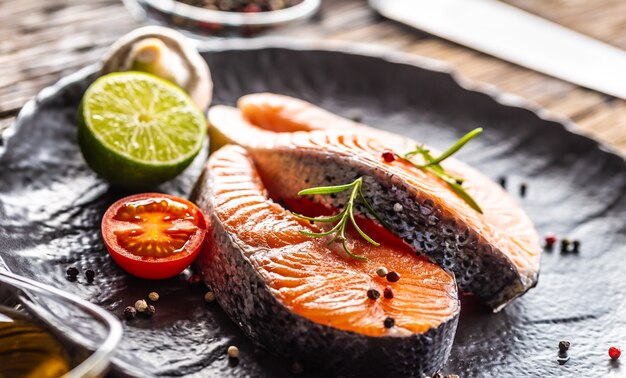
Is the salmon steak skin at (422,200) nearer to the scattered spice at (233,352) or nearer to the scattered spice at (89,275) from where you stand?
the scattered spice at (233,352)

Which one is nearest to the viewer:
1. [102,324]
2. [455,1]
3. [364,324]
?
[102,324]

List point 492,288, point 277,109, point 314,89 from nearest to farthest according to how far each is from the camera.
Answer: point 492,288, point 277,109, point 314,89

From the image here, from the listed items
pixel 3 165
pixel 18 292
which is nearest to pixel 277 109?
pixel 3 165

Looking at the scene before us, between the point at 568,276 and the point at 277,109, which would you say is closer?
the point at 568,276

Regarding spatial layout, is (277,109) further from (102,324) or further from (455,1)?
(455,1)

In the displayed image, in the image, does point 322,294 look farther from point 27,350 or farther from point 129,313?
point 27,350

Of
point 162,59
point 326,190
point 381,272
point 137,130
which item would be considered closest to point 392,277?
point 381,272
